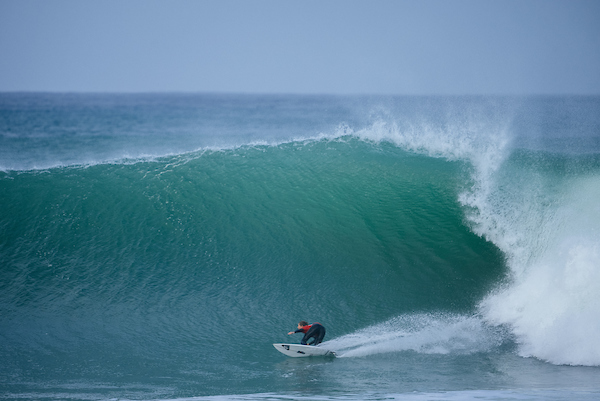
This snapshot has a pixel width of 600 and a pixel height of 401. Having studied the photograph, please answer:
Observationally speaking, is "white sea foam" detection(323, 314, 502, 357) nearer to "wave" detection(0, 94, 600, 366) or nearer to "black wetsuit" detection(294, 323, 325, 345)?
"wave" detection(0, 94, 600, 366)

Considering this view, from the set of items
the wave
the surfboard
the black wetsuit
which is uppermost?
the wave

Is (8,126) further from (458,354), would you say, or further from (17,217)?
(458,354)

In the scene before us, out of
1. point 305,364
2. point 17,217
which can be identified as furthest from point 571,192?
point 17,217

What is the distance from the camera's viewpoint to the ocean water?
6.82 meters

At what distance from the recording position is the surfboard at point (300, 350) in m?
7.47

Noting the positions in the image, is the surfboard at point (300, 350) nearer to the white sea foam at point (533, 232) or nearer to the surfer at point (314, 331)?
the surfer at point (314, 331)

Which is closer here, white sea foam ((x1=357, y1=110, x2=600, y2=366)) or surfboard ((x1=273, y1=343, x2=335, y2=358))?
surfboard ((x1=273, y1=343, x2=335, y2=358))

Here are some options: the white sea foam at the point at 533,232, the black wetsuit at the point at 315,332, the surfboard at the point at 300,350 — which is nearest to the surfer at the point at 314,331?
the black wetsuit at the point at 315,332

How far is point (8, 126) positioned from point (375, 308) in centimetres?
3835

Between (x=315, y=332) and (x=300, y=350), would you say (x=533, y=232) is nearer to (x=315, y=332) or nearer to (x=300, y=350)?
(x=315, y=332)

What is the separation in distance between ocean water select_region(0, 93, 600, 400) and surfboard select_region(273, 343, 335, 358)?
0.12 meters

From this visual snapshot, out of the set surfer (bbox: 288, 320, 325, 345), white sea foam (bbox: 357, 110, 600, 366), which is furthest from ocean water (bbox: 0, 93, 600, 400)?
surfer (bbox: 288, 320, 325, 345)

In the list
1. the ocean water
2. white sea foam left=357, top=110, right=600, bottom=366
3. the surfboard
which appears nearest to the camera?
the ocean water

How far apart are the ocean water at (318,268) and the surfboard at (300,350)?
117 millimetres
